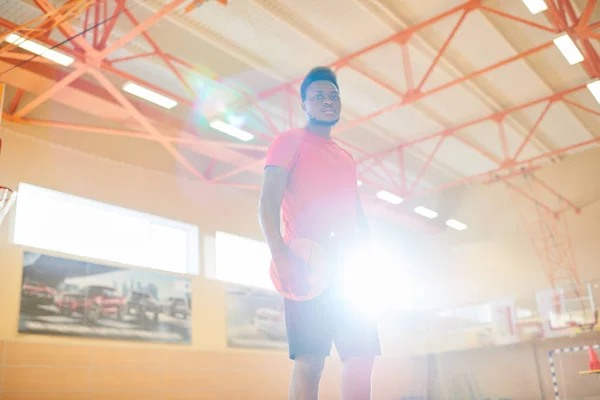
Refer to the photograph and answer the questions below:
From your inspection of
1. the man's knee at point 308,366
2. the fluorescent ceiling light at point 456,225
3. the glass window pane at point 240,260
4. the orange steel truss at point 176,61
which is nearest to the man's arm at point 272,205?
the man's knee at point 308,366

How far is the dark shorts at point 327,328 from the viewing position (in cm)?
151

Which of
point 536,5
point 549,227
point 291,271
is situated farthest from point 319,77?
point 549,227

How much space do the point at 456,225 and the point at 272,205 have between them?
11812mm

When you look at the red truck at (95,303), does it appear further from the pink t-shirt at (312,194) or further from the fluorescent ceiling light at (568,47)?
the fluorescent ceiling light at (568,47)

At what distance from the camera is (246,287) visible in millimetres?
9188

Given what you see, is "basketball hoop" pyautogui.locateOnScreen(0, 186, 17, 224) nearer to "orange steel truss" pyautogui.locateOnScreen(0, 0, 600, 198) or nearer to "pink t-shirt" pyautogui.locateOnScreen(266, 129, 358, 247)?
"orange steel truss" pyautogui.locateOnScreen(0, 0, 600, 198)

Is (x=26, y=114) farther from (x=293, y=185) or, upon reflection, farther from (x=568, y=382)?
(x=568, y=382)

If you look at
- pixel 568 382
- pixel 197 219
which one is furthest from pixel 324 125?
pixel 568 382

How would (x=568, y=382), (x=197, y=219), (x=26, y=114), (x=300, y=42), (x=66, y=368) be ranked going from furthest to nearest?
(x=568, y=382) < (x=197, y=219) < (x=300, y=42) < (x=26, y=114) < (x=66, y=368)

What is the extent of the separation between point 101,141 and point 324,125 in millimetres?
6736

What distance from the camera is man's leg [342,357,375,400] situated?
1.58 meters

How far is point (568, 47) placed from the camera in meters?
6.19

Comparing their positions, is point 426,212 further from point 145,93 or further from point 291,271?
point 291,271

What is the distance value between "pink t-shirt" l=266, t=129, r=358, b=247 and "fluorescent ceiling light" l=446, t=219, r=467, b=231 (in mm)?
11355
